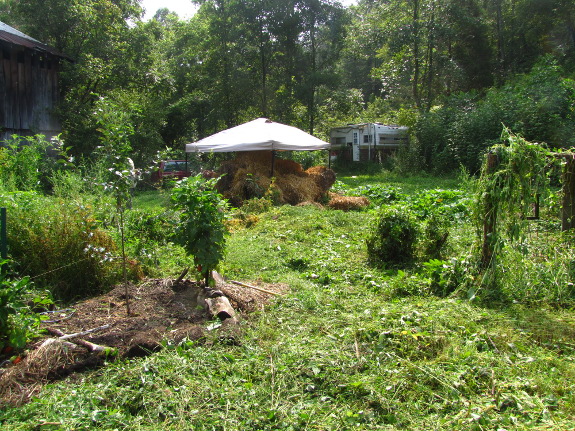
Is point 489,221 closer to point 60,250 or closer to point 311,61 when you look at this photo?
point 60,250

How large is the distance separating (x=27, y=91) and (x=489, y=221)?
49.5 ft

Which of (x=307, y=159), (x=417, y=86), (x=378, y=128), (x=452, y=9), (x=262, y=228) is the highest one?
(x=452, y=9)

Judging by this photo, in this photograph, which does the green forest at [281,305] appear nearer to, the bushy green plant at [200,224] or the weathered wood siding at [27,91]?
the bushy green plant at [200,224]

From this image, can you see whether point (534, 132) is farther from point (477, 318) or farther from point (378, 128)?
point (477, 318)

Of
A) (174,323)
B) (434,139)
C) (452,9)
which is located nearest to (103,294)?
(174,323)

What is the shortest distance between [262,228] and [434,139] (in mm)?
13071

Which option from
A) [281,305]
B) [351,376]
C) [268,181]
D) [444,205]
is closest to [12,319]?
[281,305]

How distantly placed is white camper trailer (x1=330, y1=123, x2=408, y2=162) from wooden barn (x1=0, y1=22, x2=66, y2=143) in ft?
41.8

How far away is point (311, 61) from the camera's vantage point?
23.2 metres

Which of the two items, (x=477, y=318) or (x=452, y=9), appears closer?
(x=477, y=318)

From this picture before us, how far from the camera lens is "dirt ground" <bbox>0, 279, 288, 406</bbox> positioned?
314 centimetres

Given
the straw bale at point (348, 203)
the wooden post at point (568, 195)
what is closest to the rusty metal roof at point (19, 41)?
the straw bale at point (348, 203)

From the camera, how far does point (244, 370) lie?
10.4ft

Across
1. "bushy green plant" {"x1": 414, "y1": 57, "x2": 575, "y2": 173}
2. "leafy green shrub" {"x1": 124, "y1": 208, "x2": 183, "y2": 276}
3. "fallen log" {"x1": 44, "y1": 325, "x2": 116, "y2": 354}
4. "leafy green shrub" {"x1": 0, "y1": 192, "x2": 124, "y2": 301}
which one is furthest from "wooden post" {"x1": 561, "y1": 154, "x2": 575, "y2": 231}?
"bushy green plant" {"x1": 414, "y1": 57, "x2": 575, "y2": 173}
